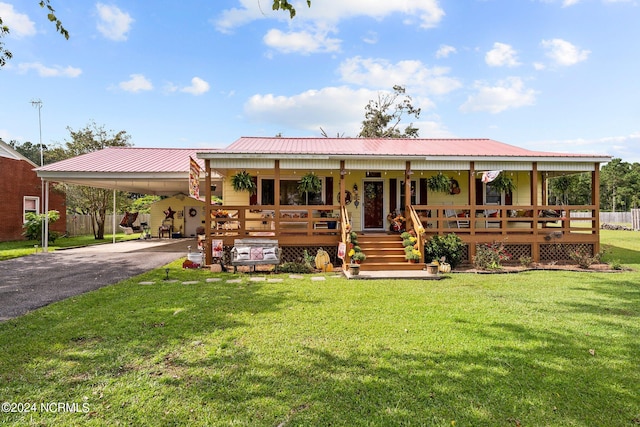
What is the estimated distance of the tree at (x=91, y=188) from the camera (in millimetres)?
19297

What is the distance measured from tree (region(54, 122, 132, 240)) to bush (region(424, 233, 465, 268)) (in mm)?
18771

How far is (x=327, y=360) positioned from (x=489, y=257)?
8.42 meters

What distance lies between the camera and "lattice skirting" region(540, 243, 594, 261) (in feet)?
37.7

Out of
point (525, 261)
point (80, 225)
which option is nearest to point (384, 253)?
point (525, 261)

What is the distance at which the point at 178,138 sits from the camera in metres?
26.1

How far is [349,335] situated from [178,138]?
25.7 metres

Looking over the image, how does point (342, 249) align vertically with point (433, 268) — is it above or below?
above

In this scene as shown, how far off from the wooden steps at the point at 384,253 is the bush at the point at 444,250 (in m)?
0.82

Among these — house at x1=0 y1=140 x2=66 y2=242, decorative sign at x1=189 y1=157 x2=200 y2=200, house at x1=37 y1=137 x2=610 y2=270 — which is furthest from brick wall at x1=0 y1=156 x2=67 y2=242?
decorative sign at x1=189 y1=157 x2=200 y2=200

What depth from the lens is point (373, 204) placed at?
1349 cm

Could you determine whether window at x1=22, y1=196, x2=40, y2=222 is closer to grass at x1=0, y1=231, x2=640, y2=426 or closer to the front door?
grass at x1=0, y1=231, x2=640, y2=426

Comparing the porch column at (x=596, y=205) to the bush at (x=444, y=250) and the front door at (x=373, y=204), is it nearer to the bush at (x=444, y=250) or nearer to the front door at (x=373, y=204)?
the bush at (x=444, y=250)

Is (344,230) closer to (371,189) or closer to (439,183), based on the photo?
(371,189)

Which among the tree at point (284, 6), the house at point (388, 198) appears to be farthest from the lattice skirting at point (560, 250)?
the tree at point (284, 6)
